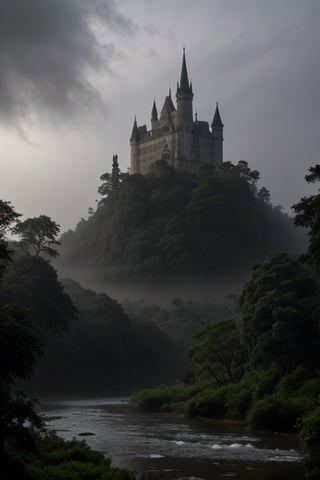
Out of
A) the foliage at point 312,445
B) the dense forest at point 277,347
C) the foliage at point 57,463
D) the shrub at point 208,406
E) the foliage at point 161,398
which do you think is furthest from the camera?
the foliage at point 161,398

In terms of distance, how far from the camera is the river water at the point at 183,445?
33.3 m

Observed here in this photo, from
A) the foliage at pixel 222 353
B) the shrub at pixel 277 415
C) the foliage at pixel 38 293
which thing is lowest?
the shrub at pixel 277 415

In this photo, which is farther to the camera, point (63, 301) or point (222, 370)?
point (63, 301)

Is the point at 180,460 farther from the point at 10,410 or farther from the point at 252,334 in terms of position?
the point at 252,334

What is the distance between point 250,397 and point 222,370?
1401cm

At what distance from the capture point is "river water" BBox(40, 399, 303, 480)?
3331 cm

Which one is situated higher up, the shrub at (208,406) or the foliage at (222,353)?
the foliage at (222,353)

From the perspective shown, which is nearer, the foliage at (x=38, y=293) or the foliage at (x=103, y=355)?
the foliage at (x=38, y=293)

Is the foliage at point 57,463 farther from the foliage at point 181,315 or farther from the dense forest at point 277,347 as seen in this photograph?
the foliage at point 181,315

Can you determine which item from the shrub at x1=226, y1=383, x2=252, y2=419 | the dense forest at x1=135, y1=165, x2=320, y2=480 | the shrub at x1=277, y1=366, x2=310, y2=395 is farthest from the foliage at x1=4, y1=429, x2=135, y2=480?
the shrub at x1=277, y1=366, x2=310, y2=395

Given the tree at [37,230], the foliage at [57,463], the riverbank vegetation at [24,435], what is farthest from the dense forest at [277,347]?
the tree at [37,230]

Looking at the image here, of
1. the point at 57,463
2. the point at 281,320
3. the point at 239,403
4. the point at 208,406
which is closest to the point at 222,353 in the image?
the point at 208,406

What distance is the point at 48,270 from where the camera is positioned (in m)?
102

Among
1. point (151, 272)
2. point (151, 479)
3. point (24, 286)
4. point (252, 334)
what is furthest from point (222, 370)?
point (151, 272)
